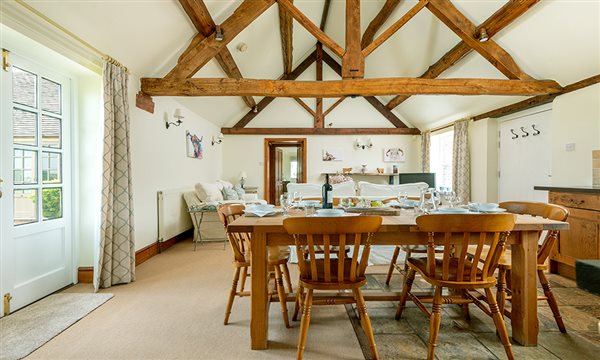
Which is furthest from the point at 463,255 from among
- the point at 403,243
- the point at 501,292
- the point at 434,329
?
the point at 501,292

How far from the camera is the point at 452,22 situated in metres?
3.88

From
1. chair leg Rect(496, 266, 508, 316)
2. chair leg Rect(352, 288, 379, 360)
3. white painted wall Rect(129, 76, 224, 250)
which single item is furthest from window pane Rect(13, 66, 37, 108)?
chair leg Rect(496, 266, 508, 316)

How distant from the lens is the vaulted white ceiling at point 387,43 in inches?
108

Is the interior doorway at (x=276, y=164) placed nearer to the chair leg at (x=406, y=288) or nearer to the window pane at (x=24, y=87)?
the window pane at (x=24, y=87)

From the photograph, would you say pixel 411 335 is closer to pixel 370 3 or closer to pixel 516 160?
pixel 516 160

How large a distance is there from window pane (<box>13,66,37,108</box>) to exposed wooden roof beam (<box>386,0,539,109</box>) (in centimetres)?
486

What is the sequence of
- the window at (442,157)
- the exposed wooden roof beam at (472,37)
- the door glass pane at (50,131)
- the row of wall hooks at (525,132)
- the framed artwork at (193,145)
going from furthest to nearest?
the window at (442,157)
the framed artwork at (193,145)
the row of wall hooks at (525,132)
the exposed wooden roof beam at (472,37)
the door glass pane at (50,131)

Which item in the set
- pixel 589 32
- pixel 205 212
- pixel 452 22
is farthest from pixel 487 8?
pixel 205 212

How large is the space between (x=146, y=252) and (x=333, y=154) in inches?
216

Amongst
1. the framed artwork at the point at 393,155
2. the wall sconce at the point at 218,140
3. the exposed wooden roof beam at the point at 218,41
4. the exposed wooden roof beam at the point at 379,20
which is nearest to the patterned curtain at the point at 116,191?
the exposed wooden roof beam at the point at 218,41

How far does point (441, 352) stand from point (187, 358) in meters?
1.49

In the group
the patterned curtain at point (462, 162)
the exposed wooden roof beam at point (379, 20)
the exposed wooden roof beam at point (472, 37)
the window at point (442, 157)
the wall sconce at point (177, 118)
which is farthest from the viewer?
the window at point (442, 157)

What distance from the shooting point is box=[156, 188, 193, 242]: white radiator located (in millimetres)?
4047

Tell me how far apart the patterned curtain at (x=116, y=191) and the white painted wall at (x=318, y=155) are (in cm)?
504
